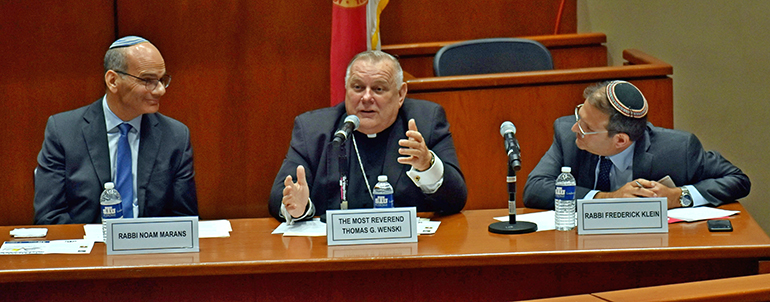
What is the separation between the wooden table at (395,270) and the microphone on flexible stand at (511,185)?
14cm

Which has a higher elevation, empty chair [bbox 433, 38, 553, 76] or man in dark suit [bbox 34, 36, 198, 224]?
empty chair [bbox 433, 38, 553, 76]

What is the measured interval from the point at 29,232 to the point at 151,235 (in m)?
0.63

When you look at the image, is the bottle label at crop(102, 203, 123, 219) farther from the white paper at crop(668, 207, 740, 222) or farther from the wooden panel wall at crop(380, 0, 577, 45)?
the wooden panel wall at crop(380, 0, 577, 45)

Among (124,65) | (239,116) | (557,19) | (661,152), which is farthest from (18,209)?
(557,19)

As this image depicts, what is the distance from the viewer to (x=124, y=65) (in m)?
3.14

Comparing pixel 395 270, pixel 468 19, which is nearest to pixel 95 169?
→ pixel 395 270

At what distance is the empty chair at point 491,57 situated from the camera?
13.7ft

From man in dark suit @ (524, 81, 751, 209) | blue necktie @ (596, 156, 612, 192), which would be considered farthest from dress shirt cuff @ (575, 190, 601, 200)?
blue necktie @ (596, 156, 612, 192)

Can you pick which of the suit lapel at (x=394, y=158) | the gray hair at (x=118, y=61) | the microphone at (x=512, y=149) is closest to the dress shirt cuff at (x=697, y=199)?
the microphone at (x=512, y=149)

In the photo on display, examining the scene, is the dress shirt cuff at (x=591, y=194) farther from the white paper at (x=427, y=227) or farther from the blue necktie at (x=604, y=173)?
the white paper at (x=427, y=227)

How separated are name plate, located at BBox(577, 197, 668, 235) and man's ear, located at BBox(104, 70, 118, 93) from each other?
6.28ft

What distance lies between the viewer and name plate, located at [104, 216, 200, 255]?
2324 mm

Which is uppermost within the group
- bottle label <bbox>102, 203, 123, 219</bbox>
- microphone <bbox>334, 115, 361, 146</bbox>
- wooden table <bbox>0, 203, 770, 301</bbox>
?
microphone <bbox>334, 115, 361, 146</bbox>

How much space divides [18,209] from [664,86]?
3.57 metres
